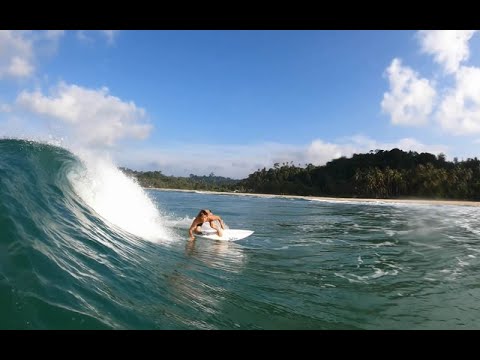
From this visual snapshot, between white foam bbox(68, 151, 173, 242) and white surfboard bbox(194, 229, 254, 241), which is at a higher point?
white foam bbox(68, 151, 173, 242)

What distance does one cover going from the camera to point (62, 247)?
6613mm

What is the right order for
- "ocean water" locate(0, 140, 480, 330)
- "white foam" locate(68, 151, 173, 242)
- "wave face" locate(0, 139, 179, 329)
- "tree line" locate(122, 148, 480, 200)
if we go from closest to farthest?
"wave face" locate(0, 139, 179, 329) → "ocean water" locate(0, 140, 480, 330) → "white foam" locate(68, 151, 173, 242) → "tree line" locate(122, 148, 480, 200)

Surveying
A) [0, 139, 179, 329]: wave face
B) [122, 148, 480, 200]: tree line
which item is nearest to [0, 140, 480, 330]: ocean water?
[0, 139, 179, 329]: wave face

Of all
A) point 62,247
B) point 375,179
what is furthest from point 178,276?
point 375,179

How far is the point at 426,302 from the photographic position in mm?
6977

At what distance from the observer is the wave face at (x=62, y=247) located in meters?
4.20

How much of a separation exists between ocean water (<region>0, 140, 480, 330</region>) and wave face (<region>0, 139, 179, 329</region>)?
0.09 feet

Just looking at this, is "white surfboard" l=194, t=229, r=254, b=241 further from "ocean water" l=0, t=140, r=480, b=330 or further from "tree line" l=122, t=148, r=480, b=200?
"tree line" l=122, t=148, r=480, b=200

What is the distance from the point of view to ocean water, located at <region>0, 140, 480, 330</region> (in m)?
4.73

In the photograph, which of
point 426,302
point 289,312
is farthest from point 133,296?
point 426,302

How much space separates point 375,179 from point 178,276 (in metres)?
108

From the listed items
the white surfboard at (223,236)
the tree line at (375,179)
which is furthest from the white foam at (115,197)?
the tree line at (375,179)
